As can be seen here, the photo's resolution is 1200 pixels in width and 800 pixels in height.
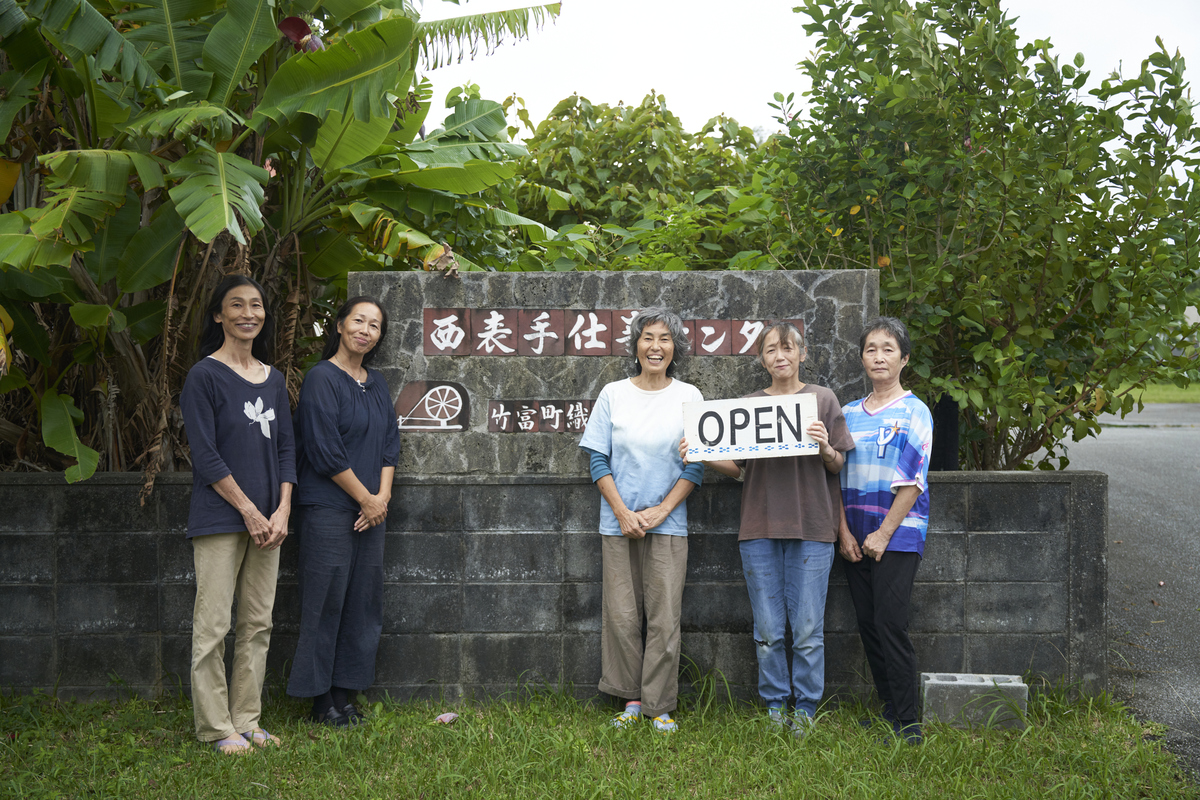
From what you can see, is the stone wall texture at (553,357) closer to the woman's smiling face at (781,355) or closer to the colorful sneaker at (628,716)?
the woman's smiling face at (781,355)

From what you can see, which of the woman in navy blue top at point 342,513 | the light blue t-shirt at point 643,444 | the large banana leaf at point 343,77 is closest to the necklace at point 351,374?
the woman in navy blue top at point 342,513

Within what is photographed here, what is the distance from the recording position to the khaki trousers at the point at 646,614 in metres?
3.76

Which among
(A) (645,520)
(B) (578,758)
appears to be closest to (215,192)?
(A) (645,520)

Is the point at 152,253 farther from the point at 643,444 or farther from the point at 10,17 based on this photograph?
the point at 643,444

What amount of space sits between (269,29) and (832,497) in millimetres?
3404

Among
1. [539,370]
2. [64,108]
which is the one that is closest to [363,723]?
[539,370]

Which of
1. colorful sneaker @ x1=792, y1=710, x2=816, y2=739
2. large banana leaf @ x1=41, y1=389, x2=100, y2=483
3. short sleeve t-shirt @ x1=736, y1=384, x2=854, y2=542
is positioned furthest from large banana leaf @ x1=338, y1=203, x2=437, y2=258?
colorful sneaker @ x1=792, y1=710, x2=816, y2=739

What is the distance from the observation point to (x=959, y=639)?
13.3ft

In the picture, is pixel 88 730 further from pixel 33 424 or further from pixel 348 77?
pixel 348 77

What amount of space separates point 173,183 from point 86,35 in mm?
949

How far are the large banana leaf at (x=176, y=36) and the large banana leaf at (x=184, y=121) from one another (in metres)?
0.24

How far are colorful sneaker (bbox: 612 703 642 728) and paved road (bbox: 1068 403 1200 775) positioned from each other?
229 cm

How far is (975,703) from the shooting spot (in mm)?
3744

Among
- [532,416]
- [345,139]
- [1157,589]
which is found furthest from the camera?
[1157,589]
